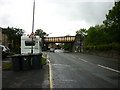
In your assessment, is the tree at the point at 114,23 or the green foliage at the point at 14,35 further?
the green foliage at the point at 14,35

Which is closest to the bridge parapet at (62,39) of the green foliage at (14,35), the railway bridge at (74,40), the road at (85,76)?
the railway bridge at (74,40)

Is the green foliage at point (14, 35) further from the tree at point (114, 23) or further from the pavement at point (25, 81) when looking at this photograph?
the pavement at point (25, 81)

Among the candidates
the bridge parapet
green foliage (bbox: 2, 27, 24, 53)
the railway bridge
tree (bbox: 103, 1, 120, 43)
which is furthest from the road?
the bridge parapet


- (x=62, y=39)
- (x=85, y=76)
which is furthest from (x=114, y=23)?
(x=62, y=39)

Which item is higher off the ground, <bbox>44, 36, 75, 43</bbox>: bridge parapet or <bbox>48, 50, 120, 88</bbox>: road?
<bbox>44, 36, 75, 43</bbox>: bridge parapet

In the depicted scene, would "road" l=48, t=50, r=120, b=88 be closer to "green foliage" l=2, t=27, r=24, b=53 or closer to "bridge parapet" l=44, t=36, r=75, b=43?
"green foliage" l=2, t=27, r=24, b=53

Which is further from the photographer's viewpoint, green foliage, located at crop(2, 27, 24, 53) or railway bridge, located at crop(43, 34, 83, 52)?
railway bridge, located at crop(43, 34, 83, 52)

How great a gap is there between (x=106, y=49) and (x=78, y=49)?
4390cm

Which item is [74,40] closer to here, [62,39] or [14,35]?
[62,39]

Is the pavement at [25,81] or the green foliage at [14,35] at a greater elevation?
the green foliage at [14,35]

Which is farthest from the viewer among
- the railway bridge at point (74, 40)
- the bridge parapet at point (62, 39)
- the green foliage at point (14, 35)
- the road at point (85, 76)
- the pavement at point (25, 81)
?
the bridge parapet at point (62, 39)

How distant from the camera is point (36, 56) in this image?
14484mm

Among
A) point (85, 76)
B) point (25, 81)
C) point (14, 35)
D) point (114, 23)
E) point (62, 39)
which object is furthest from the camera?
point (62, 39)

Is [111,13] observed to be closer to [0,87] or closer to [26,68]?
[26,68]
